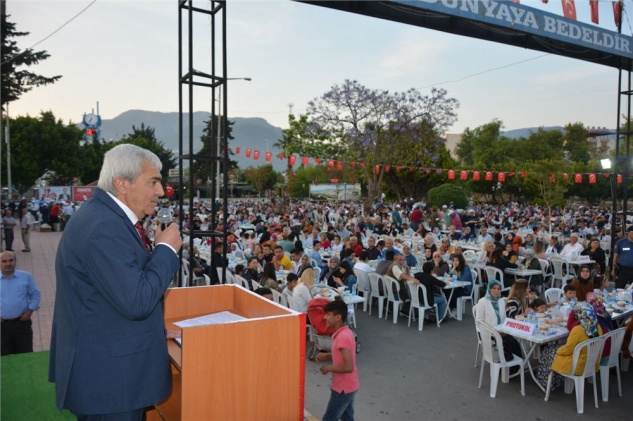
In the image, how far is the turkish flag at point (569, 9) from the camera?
8117 millimetres

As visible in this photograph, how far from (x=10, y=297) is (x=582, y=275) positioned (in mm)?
8159

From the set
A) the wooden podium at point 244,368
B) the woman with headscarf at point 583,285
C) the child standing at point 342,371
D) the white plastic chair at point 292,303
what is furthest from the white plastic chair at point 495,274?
the wooden podium at point 244,368

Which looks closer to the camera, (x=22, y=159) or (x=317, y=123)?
(x=317, y=123)

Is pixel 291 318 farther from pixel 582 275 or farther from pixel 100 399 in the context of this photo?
pixel 582 275

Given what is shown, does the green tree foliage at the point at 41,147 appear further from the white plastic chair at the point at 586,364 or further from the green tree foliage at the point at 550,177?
the white plastic chair at the point at 586,364

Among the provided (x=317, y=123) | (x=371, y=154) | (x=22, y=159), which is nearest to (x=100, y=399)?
(x=317, y=123)

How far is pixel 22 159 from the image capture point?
3984 cm

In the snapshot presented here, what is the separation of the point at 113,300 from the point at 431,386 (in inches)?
201

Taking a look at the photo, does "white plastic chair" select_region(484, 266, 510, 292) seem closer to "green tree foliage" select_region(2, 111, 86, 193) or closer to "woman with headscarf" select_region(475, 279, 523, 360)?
"woman with headscarf" select_region(475, 279, 523, 360)

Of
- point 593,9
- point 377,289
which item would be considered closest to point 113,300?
point 377,289

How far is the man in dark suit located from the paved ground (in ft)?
12.6

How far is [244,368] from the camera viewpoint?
2.04 m

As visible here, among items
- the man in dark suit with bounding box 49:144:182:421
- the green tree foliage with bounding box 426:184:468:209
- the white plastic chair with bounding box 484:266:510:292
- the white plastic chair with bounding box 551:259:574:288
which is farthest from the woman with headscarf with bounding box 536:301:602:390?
the green tree foliage with bounding box 426:184:468:209

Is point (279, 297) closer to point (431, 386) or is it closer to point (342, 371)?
point (431, 386)
